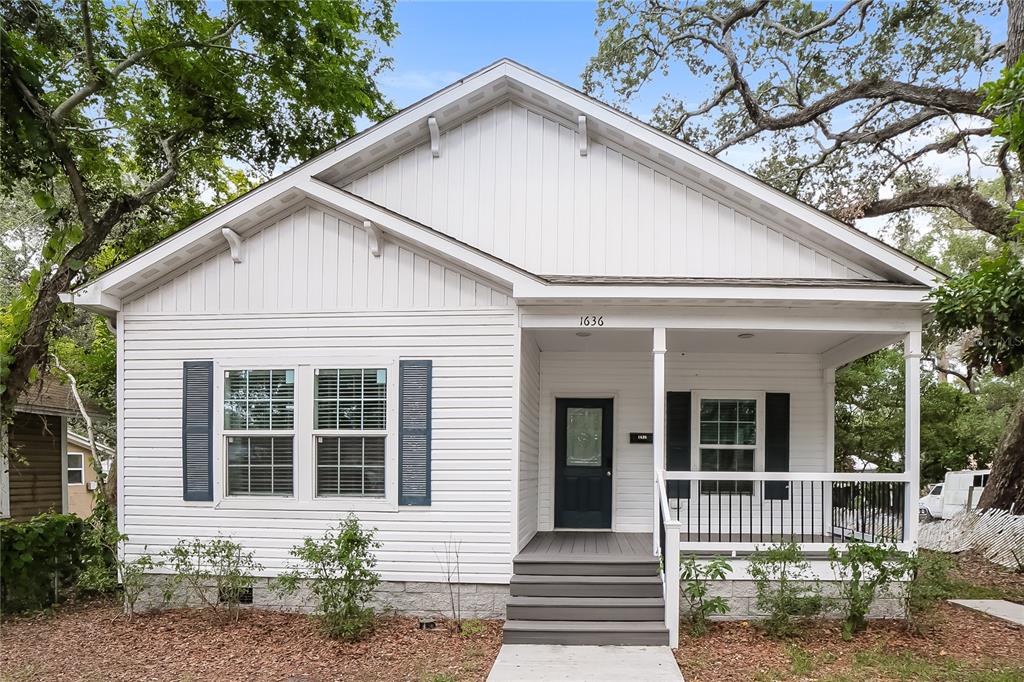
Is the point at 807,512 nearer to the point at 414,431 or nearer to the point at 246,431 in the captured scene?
the point at 414,431

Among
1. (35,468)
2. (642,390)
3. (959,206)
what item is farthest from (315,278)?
(959,206)

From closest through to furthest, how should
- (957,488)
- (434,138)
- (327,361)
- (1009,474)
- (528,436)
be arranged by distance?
(327,361) < (528,436) < (434,138) < (1009,474) < (957,488)

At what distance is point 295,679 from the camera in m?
6.25

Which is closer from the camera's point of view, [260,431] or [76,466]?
[260,431]

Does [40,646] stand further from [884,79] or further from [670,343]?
[884,79]

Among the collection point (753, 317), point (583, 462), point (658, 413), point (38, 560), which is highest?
point (753, 317)

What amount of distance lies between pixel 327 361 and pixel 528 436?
257cm

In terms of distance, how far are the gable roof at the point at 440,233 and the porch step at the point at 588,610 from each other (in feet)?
11.0

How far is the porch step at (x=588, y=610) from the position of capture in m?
7.31

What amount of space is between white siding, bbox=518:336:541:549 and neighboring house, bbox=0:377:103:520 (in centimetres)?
855

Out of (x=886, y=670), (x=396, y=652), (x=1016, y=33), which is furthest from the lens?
(x=1016, y=33)

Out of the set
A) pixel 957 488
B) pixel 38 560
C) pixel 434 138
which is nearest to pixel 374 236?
pixel 434 138

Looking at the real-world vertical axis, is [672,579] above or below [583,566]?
above

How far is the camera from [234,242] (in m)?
8.27
